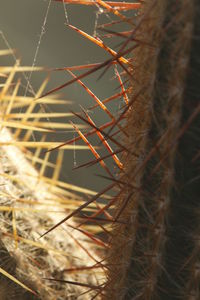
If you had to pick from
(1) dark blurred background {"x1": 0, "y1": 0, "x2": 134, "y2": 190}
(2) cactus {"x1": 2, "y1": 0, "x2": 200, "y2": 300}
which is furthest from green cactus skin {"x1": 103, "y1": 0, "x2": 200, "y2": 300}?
(1) dark blurred background {"x1": 0, "y1": 0, "x2": 134, "y2": 190}

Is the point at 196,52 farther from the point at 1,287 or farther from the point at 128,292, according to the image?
the point at 1,287

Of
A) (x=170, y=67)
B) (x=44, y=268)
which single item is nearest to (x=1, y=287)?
(x=44, y=268)

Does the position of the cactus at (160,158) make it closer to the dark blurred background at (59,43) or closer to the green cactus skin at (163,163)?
the green cactus skin at (163,163)

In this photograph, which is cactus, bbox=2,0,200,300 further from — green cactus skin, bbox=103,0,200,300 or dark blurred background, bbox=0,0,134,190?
dark blurred background, bbox=0,0,134,190

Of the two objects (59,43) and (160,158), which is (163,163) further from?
(59,43)

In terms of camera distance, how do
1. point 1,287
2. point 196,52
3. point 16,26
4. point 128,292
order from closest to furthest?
point 196,52, point 128,292, point 1,287, point 16,26

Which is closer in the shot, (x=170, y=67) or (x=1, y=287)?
(x=170, y=67)

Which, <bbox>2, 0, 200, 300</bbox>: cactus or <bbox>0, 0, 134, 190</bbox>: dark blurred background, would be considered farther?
<bbox>0, 0, 134, 190</bbox>: dark blurred background
